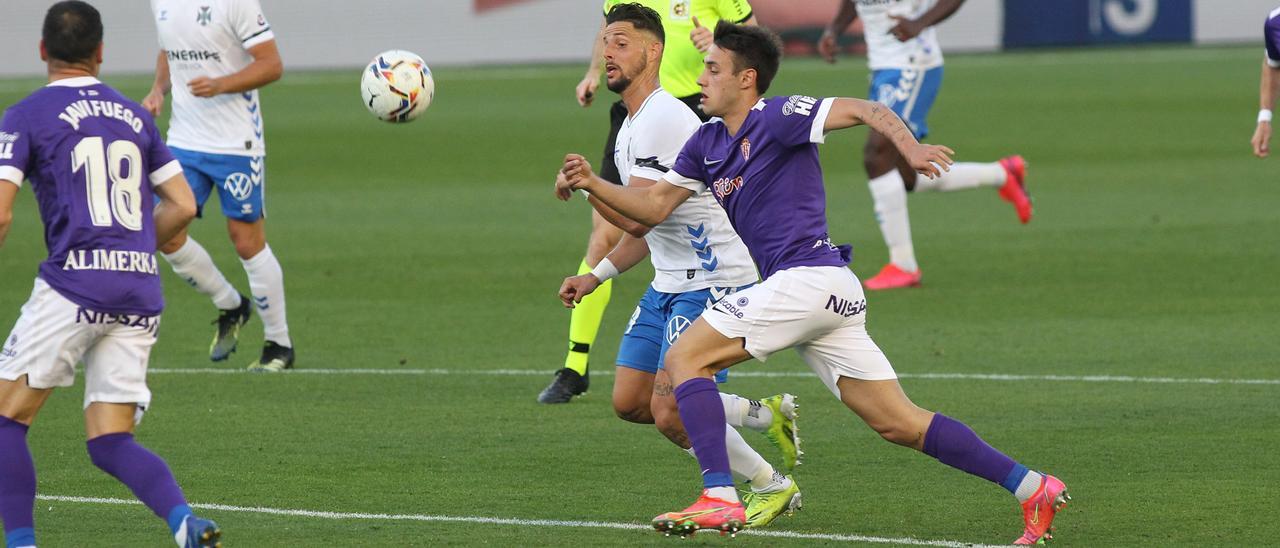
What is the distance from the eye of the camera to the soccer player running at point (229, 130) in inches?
406

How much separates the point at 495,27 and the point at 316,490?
3615cm

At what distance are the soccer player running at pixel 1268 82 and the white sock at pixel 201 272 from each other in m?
5.71

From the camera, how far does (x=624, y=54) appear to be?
23.9 feet

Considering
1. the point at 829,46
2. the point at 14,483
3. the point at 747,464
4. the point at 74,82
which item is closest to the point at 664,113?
the point at 747,464

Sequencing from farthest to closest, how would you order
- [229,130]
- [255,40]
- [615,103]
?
[229,130]
[255,40]
[615,103]

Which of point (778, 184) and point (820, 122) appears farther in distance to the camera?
point (778, 184)

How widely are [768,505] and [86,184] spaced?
268 centimetres

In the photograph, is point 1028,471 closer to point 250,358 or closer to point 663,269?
point 663,269

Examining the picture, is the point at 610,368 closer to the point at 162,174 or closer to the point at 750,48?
the point at 750,48

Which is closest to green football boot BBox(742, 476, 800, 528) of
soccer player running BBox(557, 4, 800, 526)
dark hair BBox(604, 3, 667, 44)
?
soccer player running BBox(557, 4, 800, 526)

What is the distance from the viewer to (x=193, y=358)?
10938 millimetres

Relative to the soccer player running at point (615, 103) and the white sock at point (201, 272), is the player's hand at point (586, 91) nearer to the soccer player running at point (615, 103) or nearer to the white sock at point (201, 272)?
the soccer player running at point (615, 103)

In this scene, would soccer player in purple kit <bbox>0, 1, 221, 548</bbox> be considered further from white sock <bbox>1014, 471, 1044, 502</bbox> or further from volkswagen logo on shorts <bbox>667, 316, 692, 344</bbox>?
white sock <bbox>1014, 471, 1044, 502</bbox>

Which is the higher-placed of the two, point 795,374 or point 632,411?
point 632,411
